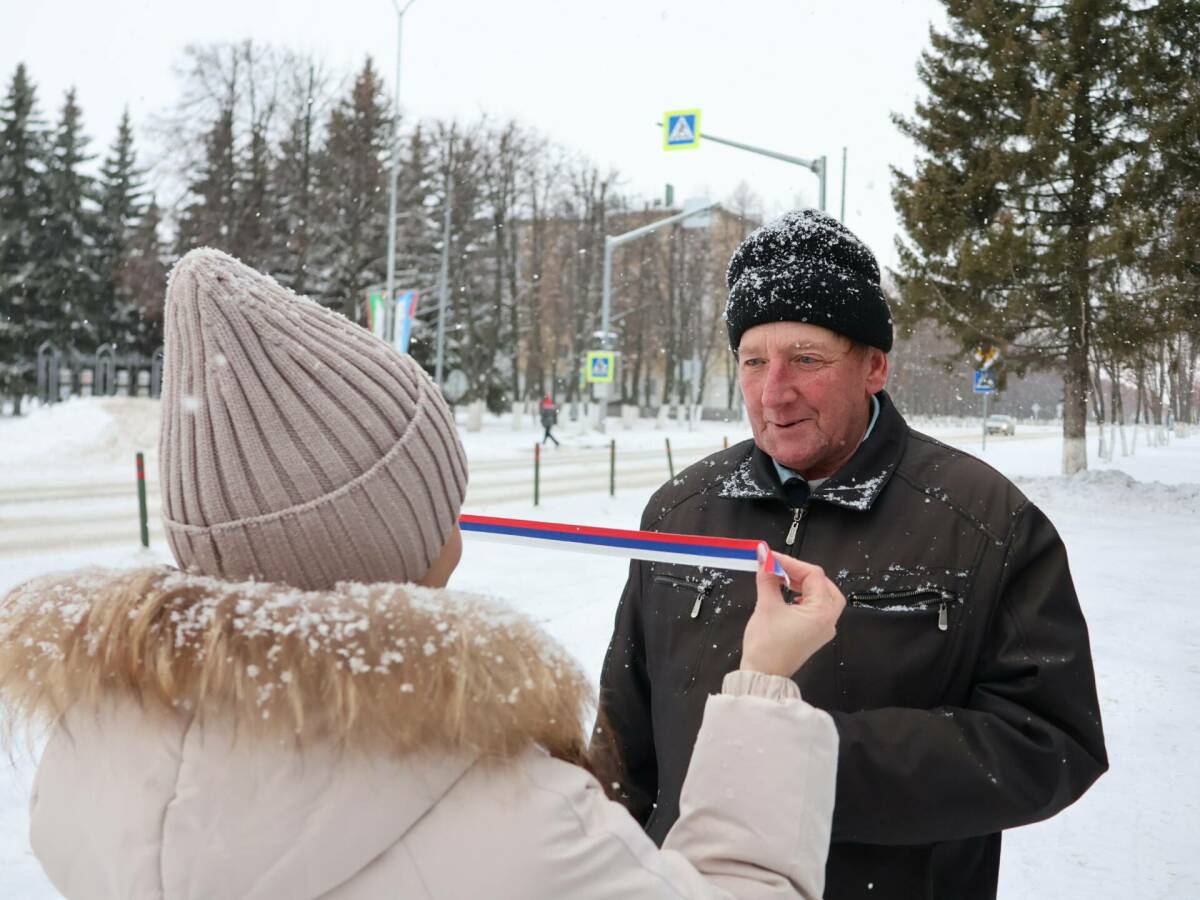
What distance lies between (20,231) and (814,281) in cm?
4420

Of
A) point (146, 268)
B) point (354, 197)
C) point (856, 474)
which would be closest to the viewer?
point (856, 474)

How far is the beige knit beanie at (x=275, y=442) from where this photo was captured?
109cm

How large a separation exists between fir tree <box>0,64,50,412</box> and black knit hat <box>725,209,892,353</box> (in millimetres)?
40279

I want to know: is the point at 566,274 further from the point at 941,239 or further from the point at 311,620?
the point at 311,620

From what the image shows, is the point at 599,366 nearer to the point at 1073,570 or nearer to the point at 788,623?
the point at 1073,570

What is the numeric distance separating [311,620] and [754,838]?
586 mm

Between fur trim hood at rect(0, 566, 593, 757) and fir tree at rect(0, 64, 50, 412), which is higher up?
fir tree at rect(0, 64, 50, 412)

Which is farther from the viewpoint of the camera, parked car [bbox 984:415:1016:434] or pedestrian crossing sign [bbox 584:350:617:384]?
parked car [bbox 984:415:1016:434]

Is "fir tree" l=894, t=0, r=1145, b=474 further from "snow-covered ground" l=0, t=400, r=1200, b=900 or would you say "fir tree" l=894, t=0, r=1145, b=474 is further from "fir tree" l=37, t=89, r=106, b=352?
"fir tree" l=37, t=89, r=106, b=352

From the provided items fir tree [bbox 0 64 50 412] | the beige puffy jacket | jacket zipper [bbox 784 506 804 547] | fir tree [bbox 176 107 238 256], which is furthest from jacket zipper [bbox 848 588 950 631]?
fir tree [bbox 0 64 50 412]

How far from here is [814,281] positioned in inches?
84.4

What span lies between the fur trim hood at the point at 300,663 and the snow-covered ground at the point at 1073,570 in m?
0.50

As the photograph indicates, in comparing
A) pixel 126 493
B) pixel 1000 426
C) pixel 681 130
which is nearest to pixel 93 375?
pixel 126 493

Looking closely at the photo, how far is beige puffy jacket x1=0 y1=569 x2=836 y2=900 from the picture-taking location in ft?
3.20
